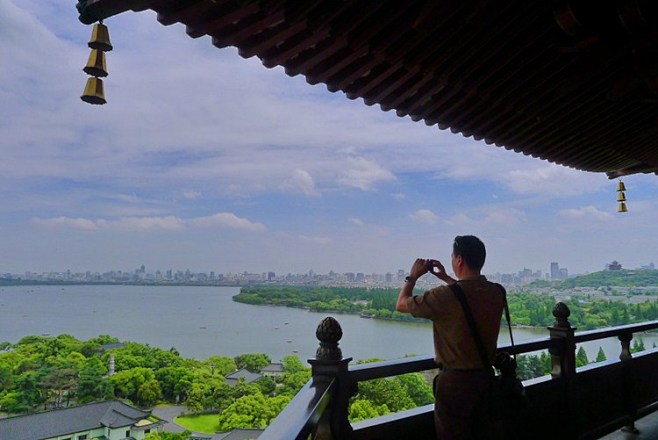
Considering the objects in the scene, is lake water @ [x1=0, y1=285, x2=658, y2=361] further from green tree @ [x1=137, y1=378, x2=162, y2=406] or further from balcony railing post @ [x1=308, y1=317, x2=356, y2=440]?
balcony railing post @ [x1=308, y1=317, x2=356, y2=440]

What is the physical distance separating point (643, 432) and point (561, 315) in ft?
4.40

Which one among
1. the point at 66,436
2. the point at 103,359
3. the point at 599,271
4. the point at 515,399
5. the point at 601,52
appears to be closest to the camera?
the point at 515,399

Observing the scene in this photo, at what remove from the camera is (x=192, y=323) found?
5725 centimetres

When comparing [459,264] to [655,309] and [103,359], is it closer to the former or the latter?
[655,309]

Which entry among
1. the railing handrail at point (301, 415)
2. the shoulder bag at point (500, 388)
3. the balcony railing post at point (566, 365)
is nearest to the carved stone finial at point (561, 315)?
the balcony railing post at point (566, 365)

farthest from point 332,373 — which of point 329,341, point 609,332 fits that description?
point 609,332

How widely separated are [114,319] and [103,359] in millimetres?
33367

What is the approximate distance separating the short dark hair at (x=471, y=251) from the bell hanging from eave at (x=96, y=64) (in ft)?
5.31

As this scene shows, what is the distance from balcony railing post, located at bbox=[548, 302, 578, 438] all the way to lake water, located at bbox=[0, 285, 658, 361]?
614 inches

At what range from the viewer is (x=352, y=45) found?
1.73 meters

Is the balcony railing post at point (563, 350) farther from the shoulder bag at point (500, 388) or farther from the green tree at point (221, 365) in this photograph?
the green tree at point (221, 365)

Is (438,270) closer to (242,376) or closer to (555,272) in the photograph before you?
(555,272)

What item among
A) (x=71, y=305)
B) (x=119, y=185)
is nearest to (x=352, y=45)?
(x=71, y=305)

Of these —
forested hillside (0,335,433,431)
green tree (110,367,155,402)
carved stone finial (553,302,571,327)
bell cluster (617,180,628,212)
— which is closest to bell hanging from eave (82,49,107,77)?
carved stone finial (553,302,571,327)
